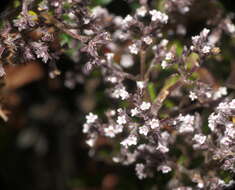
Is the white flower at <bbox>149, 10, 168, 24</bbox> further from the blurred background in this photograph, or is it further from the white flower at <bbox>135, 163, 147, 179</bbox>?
the blurred background

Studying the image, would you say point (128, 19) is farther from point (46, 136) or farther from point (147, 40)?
point (46, 136)

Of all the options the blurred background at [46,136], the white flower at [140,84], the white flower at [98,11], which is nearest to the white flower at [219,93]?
the white flower at [140,84]

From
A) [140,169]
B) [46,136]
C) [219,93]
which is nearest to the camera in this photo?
[140,169]

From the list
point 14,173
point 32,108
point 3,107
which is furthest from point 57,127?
point 3,107

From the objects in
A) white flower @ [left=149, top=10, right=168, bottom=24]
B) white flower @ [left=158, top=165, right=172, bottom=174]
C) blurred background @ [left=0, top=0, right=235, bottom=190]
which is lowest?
blurred background @ [left=0, top=0, right=235, bottom=190]

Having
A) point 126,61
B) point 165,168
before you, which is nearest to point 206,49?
point 165,168

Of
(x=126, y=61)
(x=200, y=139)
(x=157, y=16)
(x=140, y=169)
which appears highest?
(x=157, y=16)

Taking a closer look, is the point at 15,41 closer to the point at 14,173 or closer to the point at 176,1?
the point at 176,1

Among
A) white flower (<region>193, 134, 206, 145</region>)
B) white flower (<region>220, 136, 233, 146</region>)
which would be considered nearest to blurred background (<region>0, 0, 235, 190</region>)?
white flower (<region>193, 134, 206, 145</region>)
